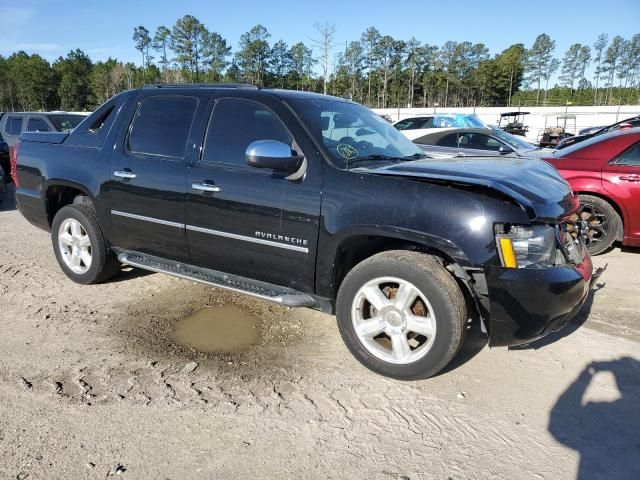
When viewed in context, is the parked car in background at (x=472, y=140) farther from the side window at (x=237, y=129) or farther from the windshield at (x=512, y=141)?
the side window at (x=237, y=129)

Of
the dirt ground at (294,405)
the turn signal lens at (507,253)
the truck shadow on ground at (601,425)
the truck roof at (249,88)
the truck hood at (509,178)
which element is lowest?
the dirt ground at (294,405)

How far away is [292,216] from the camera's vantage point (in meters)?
3.44

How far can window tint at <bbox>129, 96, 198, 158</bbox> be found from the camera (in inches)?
160

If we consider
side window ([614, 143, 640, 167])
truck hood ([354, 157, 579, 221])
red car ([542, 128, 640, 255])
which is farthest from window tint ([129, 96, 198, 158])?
side window ([614, 143, 640, 167])

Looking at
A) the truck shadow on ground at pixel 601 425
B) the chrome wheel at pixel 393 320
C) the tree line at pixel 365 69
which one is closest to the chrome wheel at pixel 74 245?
the chrome wheel at pixel 393 320

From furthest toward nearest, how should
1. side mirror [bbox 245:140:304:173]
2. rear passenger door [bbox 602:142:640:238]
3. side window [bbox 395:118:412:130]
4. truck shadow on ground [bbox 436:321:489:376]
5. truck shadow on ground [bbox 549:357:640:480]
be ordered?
side window [bbox 395:118:412:130] → rear passenger door [bbox 602:142:640:238] → truck shadow on ground [bbox 436:321:489:376] → side mirror [bbox 245:140:304:173] → truck shadow on ground [bbox 549:357:640:480]

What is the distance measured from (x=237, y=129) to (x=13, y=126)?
12.1 meters

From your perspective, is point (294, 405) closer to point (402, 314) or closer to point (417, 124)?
point (402, 314)

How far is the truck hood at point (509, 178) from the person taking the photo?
9.84ft

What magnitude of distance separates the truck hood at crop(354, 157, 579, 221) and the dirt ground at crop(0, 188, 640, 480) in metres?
1.13

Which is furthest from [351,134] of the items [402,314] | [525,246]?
[525,246]

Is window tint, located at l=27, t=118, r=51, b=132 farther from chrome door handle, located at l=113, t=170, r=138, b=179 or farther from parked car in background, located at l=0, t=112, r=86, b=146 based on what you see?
chrome door handle, located at l=113, t=170, r=138, b=179

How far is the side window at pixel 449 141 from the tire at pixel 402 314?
833 cm

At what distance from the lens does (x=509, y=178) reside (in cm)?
325
